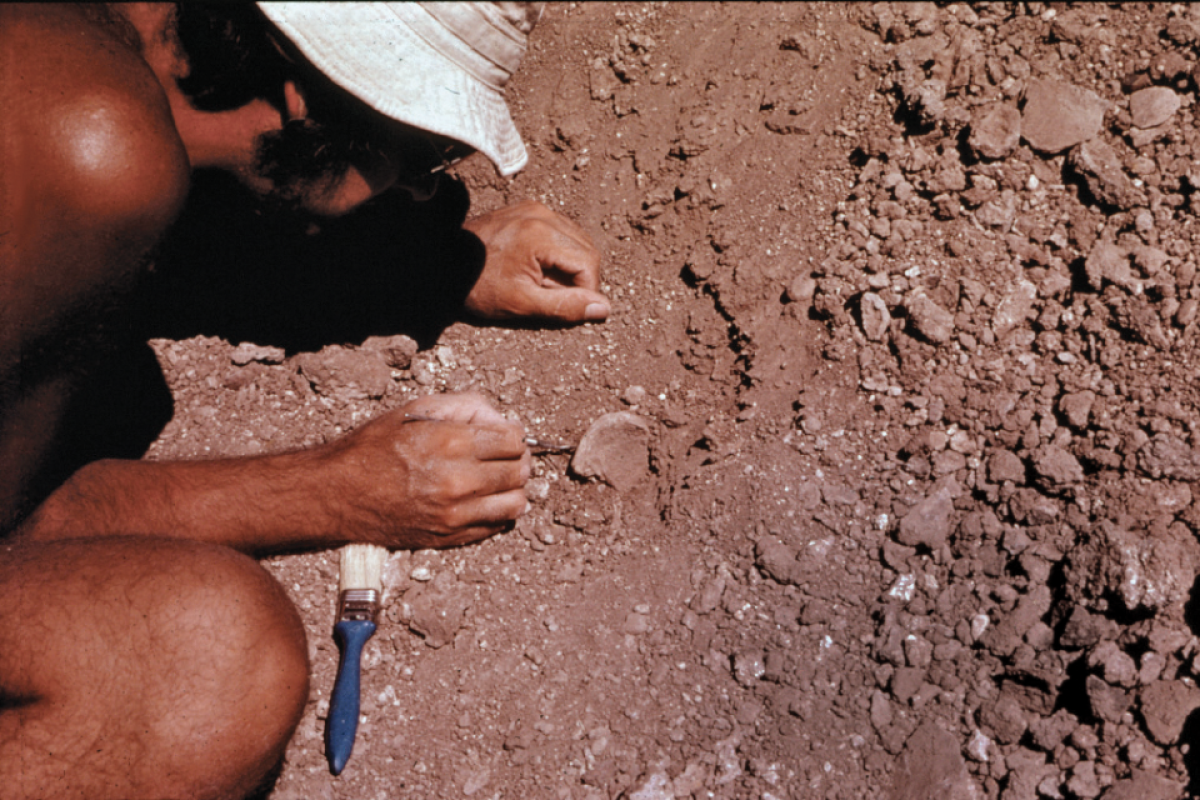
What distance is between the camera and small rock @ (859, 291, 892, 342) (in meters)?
1.57

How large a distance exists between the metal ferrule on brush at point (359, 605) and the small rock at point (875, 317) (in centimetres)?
127

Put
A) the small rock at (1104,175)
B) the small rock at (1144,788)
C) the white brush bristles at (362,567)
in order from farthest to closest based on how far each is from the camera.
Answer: the white brush bristles at (362,567) < the small rock at (1104,175) < the small rock at (1144,788)

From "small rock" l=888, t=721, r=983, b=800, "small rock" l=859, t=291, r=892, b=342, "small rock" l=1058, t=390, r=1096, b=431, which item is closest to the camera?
"small rock" l=888, t=721, r=983, b=800

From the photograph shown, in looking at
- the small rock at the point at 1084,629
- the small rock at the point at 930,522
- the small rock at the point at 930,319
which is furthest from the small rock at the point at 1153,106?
the small rock at the point at 1084,629

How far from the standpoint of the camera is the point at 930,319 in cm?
151

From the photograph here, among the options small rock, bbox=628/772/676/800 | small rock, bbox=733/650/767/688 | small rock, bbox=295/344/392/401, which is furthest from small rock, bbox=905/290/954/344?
small rock, bbox=295/344/392/401

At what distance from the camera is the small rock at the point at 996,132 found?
1.58m

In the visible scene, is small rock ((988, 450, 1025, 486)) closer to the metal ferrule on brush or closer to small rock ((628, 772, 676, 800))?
small rock ((628, 772, 676, 800))

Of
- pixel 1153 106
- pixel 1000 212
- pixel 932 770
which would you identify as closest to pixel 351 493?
pixel 932 770

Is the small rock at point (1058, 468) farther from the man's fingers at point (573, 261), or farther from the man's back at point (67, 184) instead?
the man's back at point (67, 184)

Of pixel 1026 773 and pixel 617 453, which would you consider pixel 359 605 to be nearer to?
pixel 617 453

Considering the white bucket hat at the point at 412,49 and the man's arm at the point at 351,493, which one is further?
the man's arm at the point at 351,493

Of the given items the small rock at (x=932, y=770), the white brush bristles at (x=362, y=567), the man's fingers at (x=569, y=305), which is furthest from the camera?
the man's fingers at (x=569, y=305)

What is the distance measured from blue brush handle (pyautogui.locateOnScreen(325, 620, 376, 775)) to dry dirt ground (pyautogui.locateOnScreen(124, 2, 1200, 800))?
0.14ft
